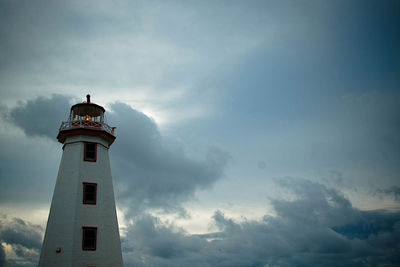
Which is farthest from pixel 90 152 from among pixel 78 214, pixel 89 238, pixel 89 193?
pixel 89 238

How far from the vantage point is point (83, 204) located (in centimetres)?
3195

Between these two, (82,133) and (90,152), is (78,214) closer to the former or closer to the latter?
(90,152)

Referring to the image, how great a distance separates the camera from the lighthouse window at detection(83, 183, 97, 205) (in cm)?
3238

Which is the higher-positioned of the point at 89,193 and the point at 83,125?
the point at 83,125

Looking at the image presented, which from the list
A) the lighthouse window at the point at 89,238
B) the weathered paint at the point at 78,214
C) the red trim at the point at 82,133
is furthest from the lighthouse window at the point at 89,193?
the red trim at the point at 82,133

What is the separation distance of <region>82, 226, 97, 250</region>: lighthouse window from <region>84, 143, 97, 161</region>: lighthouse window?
7.21 m

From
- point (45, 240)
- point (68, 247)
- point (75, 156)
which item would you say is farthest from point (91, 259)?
point (75, 156)

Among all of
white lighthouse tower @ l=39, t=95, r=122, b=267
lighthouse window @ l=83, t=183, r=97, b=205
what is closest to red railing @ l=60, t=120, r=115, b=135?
white lighthouse tower @ l=39, t=95, r=122, b=267

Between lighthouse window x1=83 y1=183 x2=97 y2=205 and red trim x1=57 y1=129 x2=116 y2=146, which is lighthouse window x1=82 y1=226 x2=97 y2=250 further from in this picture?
red trim x1=57 y1=129 x2=116 y2=146

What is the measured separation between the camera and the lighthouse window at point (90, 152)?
3428 cm

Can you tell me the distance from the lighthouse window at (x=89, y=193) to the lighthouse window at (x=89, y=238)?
8.50 ft

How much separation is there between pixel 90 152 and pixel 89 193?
450 centimetres

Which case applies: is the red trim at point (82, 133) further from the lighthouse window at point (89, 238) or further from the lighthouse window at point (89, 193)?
the lighthouse window at point (89, 238)

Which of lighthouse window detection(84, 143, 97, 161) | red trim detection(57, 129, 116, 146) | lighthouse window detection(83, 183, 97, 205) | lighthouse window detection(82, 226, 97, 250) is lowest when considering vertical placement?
lighthouse window detection(82, 226, 97, 250)
